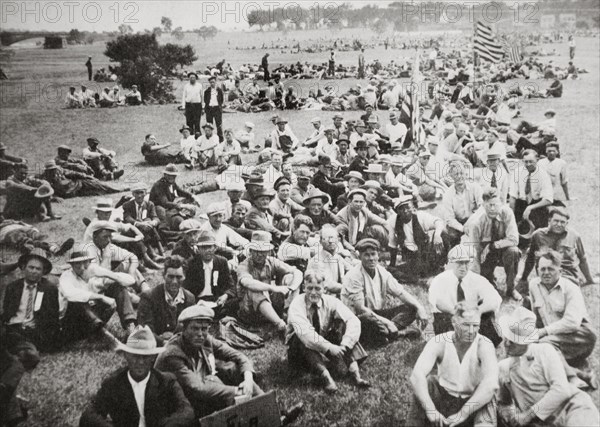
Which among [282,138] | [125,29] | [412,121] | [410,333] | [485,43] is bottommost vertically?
[410,333]

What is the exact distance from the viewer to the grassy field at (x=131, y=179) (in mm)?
4496

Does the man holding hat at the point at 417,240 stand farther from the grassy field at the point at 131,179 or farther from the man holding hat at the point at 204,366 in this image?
the man holding hat at the point at 204,366

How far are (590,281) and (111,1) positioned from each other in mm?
6175

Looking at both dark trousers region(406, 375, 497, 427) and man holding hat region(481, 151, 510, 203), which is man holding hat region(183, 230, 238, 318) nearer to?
dark trousers region(406, 375, 497, 427)

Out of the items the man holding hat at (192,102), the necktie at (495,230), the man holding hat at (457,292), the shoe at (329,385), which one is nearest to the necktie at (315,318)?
the shoe at (329,385)

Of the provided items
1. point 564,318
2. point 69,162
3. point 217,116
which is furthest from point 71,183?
point 564,318

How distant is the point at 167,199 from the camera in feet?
25.3

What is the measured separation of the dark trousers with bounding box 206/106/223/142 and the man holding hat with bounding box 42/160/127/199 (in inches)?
82.6

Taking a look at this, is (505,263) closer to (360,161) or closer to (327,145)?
(360,161)

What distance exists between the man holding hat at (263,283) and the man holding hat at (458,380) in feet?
5.37

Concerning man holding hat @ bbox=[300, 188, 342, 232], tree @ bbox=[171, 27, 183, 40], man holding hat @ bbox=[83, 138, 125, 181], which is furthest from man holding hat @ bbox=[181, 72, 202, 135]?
man holding hat @ bbox=[300, 188, 342, 232]

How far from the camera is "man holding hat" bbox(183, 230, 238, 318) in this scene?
554 cm

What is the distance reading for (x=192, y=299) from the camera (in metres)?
5.25

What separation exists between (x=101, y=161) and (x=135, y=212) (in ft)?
6.81
